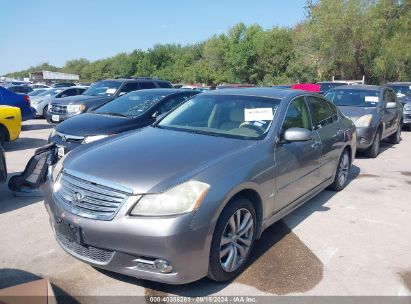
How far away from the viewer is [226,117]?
446 centimetres

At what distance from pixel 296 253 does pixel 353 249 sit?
2.08ft

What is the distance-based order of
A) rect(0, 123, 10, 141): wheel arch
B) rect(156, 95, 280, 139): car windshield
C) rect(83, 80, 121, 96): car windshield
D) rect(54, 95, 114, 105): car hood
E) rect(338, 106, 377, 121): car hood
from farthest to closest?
rect(83, 80, 121, 96): car windshield < rect(54, 95, 114, 105): car hood < rect(0, 123, 10, 141): wheel arch < rect(338, 106, 377, 121): car hood < rect(156, 95, 280, 139): car windshield

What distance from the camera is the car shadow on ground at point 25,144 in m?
9.79

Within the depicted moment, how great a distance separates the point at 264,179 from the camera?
145 inches

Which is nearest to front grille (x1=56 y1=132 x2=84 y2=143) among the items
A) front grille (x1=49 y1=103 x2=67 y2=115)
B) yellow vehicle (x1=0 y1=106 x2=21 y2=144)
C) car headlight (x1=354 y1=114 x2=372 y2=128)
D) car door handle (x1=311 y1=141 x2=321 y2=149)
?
yellow vehicle (x1=0 y1=106 x2=21 y2=144)

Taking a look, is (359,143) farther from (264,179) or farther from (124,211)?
(124,211)

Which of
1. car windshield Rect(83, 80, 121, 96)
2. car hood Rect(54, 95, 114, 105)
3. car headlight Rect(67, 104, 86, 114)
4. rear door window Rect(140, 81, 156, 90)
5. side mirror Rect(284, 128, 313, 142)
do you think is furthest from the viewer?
rear door window Rect(140, 81, 156, 90)

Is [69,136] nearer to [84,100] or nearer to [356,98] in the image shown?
[84,100]

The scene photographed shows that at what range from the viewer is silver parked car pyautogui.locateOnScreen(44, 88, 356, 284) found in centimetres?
293

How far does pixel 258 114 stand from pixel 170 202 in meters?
1.81

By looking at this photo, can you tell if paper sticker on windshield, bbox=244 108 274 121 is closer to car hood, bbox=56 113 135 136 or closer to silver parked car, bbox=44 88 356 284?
silver parked car, bbox=44 88 356 284

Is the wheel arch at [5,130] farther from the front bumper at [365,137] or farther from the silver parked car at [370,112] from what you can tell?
the front bumper at [365,137]

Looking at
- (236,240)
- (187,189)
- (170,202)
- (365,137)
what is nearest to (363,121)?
(365,137)

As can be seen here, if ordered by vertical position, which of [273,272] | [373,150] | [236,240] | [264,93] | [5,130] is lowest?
[373,150]
